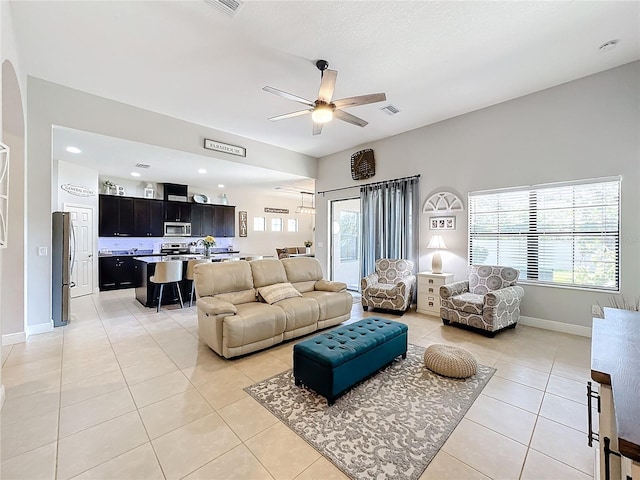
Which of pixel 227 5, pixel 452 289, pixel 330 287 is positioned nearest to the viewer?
pixel 227 5

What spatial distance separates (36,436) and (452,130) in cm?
611

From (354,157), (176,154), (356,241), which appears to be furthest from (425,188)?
(176,154)

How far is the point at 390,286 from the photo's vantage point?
491 centimetres

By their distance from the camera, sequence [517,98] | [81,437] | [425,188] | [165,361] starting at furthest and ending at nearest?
1. [425,188]
2. [517,98]
3. [165,361]
4. [81,437]

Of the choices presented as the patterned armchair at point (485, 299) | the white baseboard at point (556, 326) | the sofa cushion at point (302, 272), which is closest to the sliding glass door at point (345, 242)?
the sofa cushion at point (302, 272)

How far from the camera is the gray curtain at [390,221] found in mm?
5324

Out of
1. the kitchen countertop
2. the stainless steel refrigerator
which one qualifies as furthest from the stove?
the stainless steel refrigerator

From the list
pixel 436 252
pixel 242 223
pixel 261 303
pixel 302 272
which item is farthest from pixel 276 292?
pixel 242 223

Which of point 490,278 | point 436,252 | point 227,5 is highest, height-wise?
point 227,5

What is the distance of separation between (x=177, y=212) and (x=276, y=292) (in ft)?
19.0

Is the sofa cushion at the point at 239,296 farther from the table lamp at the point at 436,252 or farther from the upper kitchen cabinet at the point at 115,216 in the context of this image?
the upper kitchen cabinet at the point at 115,216

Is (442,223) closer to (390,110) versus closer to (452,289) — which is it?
(452,289)

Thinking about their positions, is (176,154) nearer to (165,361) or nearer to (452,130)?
(165,361)

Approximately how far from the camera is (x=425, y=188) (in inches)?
206
